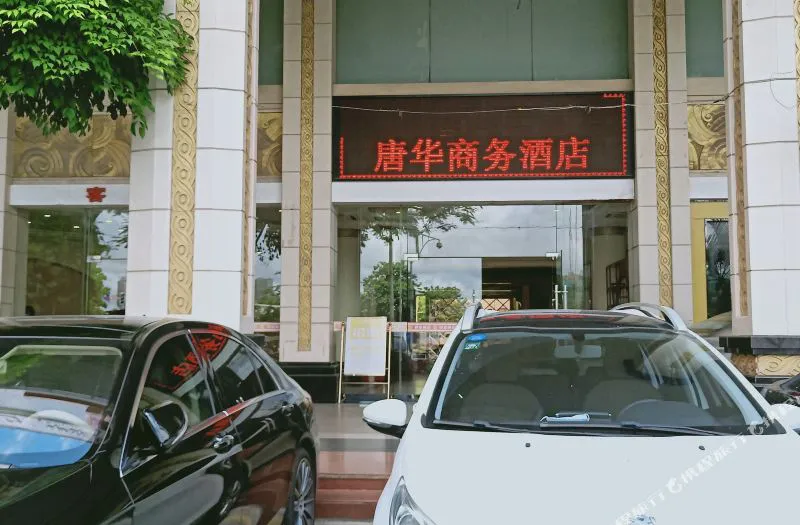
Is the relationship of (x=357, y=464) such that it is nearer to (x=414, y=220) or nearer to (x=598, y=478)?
(x=598, y=478)

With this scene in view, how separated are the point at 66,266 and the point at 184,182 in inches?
239

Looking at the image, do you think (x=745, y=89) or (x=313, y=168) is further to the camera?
(x=313, y=168)

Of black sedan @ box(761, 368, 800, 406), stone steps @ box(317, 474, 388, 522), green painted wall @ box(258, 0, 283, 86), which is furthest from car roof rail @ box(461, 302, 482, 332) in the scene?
green painted wall @ box(258, 0, 283, 86)

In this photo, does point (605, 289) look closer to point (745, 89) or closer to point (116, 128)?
point (745, 89)

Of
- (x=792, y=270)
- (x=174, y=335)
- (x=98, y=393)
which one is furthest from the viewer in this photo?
(x=792, y=270)

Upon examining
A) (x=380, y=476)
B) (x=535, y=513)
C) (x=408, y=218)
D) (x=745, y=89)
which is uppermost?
(x=745, y=89)

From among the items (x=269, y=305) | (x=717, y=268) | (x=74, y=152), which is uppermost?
(x=74, y=152)

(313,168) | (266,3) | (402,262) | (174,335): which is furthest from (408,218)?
(174,335)

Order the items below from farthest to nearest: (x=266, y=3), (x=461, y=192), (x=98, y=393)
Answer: (x=266, y=3) → (x=461, y=192) → (x=98, y=393)

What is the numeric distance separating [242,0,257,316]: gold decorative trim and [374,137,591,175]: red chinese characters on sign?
3.93m

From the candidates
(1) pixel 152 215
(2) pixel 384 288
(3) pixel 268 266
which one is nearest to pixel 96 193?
(3) pixel 268 266

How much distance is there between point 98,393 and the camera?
2889mm

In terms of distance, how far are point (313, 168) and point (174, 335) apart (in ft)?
26.2

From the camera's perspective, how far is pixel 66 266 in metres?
11.9
